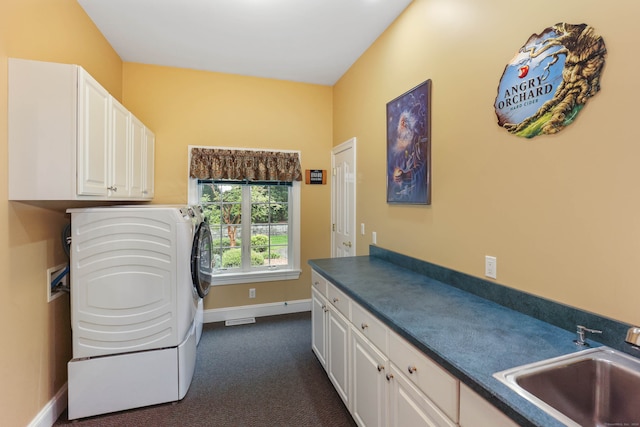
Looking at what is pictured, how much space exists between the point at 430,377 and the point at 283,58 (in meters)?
3.28

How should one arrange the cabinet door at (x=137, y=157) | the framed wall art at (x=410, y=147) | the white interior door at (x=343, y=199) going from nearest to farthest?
the framed wall art at (x=410, y=147)
the cabinet door at (x=137, y=157)
the white interior door at (x=343, y=199)

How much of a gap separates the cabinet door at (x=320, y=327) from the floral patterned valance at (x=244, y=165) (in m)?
1.70

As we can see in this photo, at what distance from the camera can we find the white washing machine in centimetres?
208

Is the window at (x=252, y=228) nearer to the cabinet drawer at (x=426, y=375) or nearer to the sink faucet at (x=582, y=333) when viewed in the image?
the cabinet drawer at (x=426, y=375)

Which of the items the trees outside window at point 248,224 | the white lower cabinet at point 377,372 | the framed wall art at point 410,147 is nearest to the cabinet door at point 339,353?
the white lower cabinet at point 377,372

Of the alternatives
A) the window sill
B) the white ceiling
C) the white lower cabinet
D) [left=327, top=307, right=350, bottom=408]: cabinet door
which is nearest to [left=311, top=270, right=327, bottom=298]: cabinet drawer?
the white lower cabinet

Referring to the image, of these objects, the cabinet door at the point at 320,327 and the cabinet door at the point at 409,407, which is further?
the cabinet door at the point at 320,327

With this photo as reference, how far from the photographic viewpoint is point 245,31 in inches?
109

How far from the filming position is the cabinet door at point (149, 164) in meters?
3.10

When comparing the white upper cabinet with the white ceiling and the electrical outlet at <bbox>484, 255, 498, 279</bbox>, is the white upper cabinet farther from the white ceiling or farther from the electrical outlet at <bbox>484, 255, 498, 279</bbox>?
the electrical outlet at <bbox>484, 255, 498, 279</bbox>

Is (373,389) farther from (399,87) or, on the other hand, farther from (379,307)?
(399,87)

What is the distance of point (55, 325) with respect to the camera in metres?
2.17

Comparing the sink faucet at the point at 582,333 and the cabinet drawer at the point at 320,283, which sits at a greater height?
the sink faucet at the point at 582,333

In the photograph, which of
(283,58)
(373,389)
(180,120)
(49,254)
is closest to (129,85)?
(180,120)
